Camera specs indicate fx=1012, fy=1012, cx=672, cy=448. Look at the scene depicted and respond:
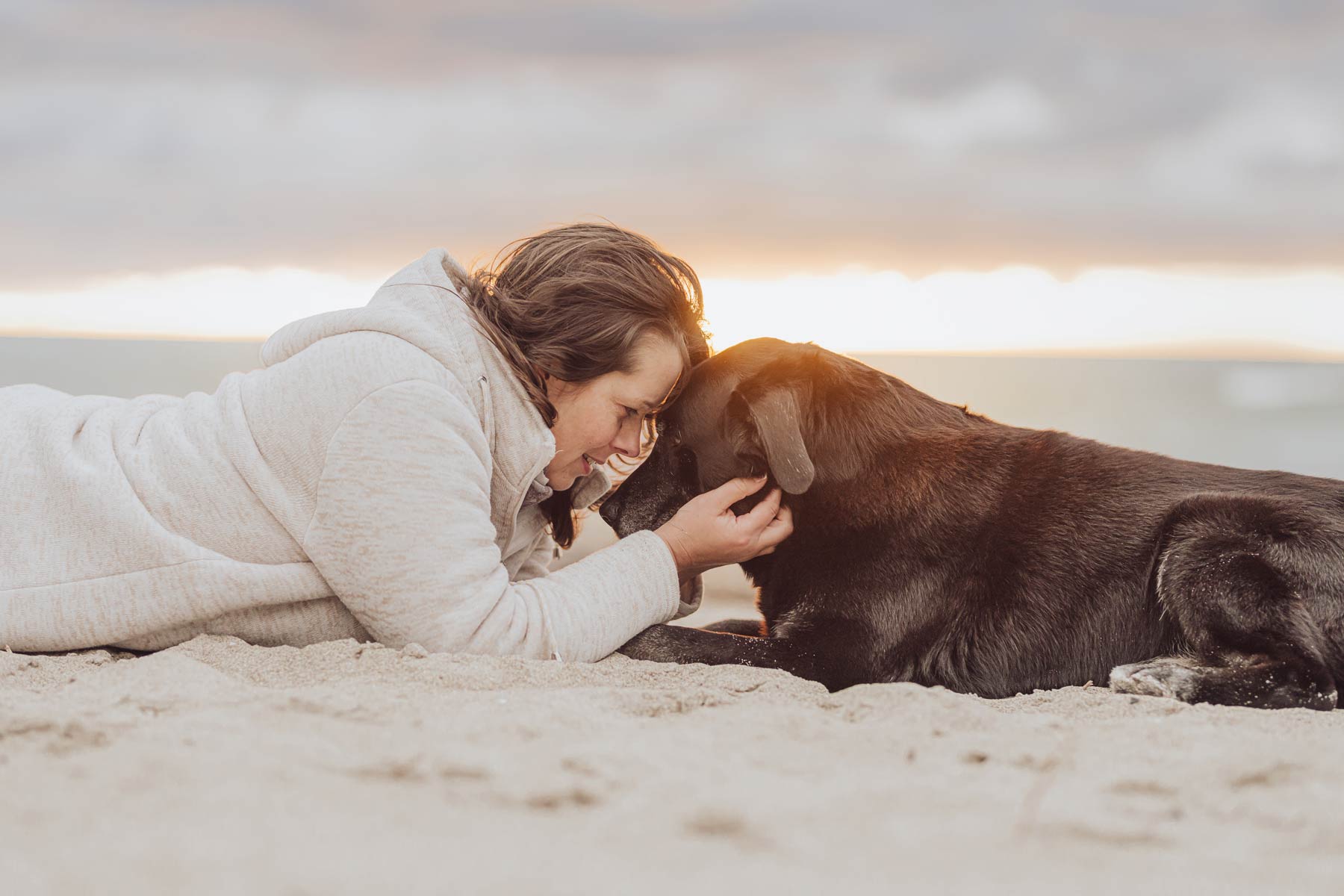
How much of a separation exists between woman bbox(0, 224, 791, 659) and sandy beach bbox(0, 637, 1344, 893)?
49 cm

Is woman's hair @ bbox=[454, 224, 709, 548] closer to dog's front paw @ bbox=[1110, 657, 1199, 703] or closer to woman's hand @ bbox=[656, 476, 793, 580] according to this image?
woman's hand @ bbox=[656, 476, 793, 580]

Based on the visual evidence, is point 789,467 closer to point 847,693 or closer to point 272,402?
point 847,693

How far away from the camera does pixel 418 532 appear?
2.91 meters

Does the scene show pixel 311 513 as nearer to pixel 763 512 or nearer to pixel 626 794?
pixel 763 512

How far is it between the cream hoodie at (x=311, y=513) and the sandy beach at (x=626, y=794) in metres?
0.46

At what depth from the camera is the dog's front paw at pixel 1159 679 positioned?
3195mm

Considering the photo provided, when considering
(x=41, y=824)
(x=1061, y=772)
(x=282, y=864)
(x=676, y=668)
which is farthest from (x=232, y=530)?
(x=1061, y=772)

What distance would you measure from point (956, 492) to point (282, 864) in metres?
2.81

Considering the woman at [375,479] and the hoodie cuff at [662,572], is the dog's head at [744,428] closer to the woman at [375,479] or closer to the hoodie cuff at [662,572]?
the woman at [375,479]

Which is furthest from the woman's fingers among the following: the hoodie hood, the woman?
the hoodie hood

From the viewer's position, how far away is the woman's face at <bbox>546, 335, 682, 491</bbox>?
137 inches

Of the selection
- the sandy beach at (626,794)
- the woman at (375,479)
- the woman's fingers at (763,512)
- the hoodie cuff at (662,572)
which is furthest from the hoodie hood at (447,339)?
the sandy beach at (626,794)

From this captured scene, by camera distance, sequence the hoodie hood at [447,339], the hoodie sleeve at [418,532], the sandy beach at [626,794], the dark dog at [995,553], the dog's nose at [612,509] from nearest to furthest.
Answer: the sandy beach at [626,794] < the hoodie sleeve at [418,532] < the hoodie hood at [447,339] < the dark dog at [995,553] < the dog's nose at [612,509]

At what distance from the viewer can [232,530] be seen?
3.07 metres
